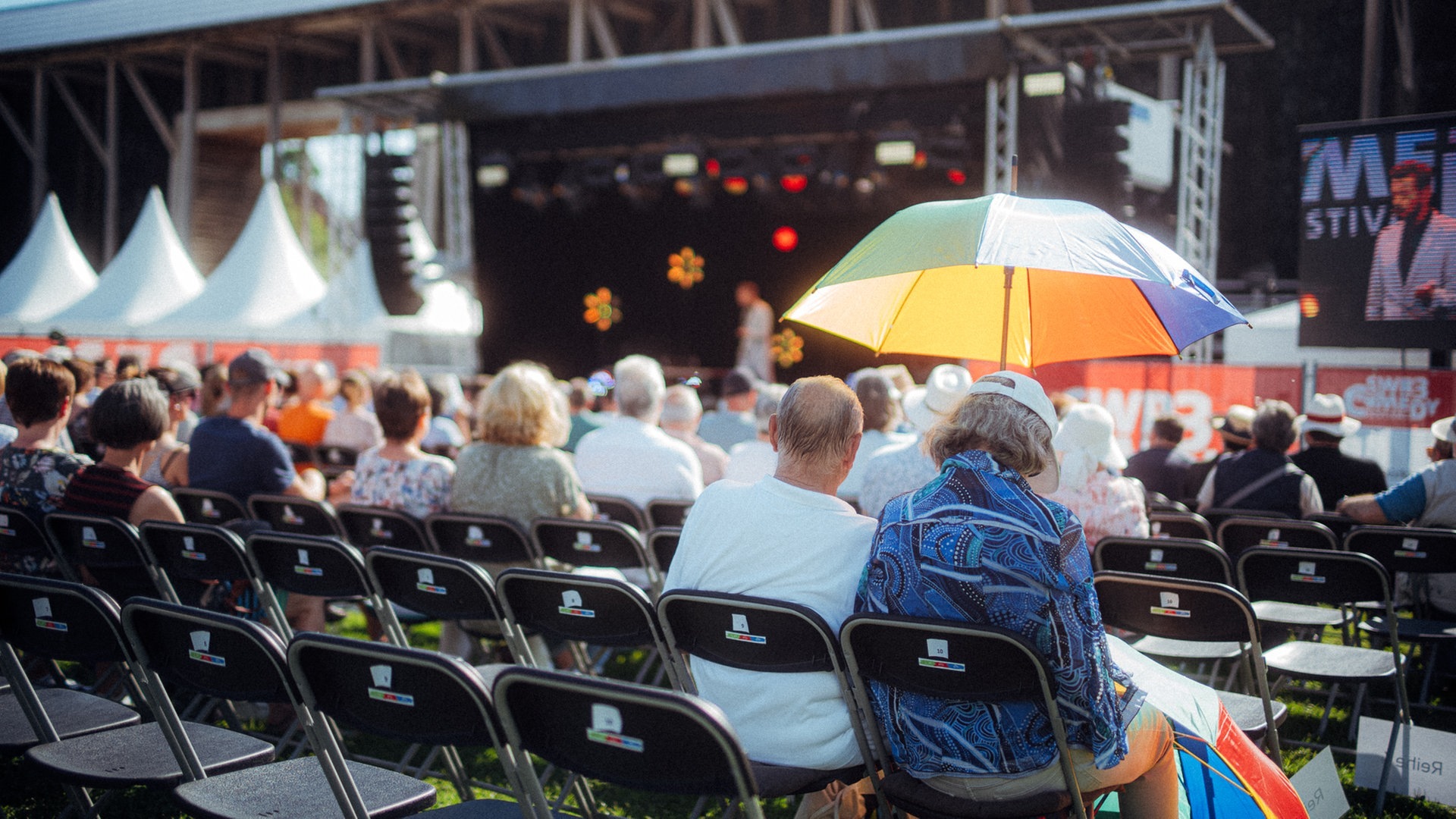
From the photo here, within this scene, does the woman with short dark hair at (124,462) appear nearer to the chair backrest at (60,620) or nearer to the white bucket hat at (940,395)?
the chair backrest at (60,620)

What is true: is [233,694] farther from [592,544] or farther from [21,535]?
[21,535]

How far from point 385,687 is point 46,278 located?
17.2 m

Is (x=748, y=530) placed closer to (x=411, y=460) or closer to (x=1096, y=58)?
(x=411, y=460)

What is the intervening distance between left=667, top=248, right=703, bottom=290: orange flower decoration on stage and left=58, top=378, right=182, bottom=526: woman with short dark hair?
1127cm

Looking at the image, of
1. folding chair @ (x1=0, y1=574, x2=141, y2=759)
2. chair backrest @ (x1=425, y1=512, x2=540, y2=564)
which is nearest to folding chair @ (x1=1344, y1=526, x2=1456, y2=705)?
chair backrest @ (x1=425, y1=512, x2=540, y2=564)

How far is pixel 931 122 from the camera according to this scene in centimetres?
1081

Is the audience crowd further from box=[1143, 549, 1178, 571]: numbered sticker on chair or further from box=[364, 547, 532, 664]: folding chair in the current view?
box=[364, 547, 532, 664]: folding chair

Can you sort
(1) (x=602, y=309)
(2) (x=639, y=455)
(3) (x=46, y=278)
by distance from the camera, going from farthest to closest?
(3) (x=46, y=278), (1) (x=602, y=309), (2) (x=639, y=455)

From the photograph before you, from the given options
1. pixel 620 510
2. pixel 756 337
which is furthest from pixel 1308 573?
pixel 756 337

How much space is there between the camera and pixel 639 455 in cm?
465

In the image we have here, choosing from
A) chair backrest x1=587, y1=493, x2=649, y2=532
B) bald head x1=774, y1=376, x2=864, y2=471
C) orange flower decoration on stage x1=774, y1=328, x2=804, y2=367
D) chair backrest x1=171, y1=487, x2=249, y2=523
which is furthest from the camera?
orange flower decoration on stage x1=774, y1=328, x2=804, y2=367

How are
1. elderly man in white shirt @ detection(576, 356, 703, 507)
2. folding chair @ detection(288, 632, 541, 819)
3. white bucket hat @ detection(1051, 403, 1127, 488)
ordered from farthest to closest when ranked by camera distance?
elderly man in white shirt @ detection(576, 356, 703, 507)
white bucket hat @ detection(1051, 403, 1127, 488)
folding chair @ detection(288, 632, 541, 819)

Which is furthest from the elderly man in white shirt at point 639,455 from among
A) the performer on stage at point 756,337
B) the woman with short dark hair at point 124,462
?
the performer on stage at point 756,337

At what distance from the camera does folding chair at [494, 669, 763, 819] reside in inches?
62.9
